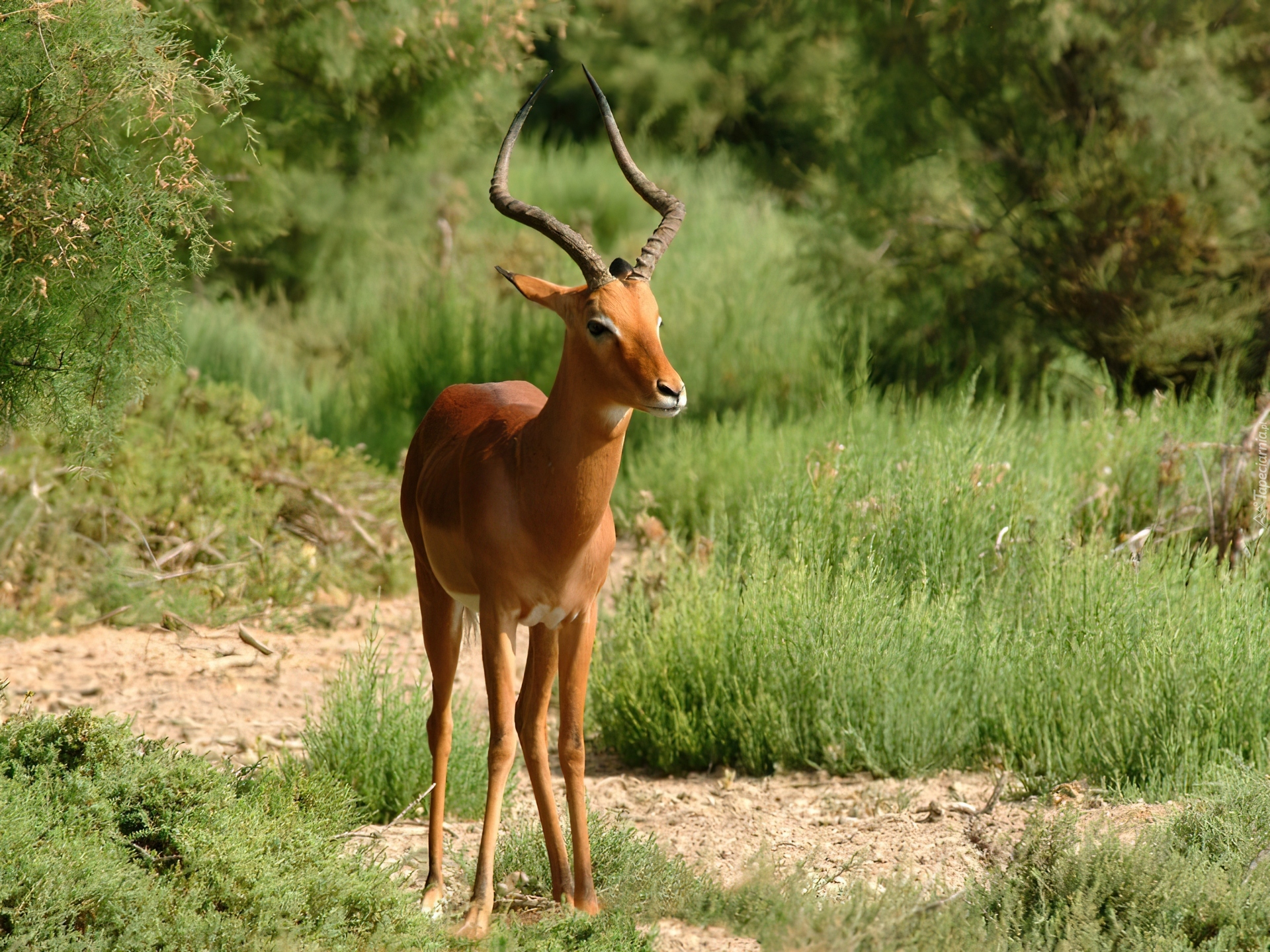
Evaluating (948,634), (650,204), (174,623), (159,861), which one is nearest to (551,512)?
(650,204)

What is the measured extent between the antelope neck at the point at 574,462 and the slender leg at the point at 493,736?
1.07 ft

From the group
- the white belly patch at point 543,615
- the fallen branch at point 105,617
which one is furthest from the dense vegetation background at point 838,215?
the fallen branch at point 105,617

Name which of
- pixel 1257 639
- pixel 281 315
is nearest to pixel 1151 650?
pixel 1257 639

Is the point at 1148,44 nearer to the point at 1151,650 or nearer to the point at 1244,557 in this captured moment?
the point at 1244,557

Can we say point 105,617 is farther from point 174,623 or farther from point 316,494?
point 316,494

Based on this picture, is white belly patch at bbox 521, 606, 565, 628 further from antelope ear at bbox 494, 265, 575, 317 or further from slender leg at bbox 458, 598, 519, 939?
antelope ear at bbox 494, 265, 575, 317

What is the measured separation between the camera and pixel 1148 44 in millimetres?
9672

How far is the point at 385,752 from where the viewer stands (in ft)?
16.6

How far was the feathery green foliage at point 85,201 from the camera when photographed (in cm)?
392

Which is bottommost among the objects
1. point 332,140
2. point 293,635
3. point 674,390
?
point 293,635

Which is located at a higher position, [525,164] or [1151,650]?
[525,164]

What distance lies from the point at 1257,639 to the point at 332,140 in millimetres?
6197

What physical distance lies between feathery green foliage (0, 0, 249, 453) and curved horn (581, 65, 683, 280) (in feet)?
3.78

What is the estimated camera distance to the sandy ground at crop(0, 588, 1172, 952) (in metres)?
4.59
